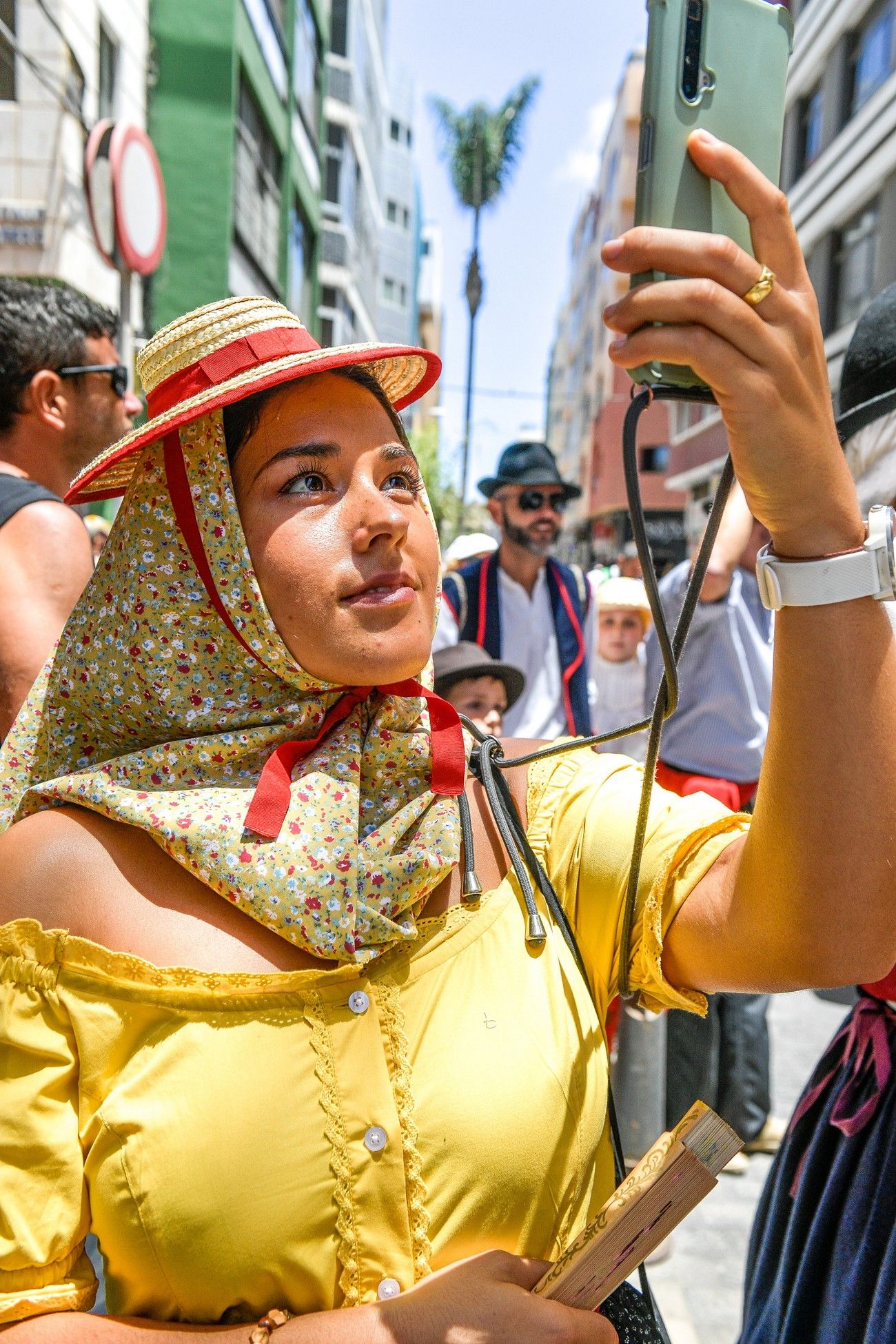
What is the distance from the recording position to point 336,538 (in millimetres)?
1356

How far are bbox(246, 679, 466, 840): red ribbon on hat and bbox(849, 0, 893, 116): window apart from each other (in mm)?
17530

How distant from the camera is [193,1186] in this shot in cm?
119

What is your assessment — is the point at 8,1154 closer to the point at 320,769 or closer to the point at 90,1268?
the point at 90,1268

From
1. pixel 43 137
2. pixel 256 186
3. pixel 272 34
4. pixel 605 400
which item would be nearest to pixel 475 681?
pixel 43 137

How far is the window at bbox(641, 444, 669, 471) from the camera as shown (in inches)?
1468

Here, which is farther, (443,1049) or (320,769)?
(320,769)

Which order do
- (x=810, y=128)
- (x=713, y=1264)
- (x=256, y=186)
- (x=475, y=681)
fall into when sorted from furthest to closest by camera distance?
(x=810, y=128) < (x=256, y=186) < (x=475, y=681) < (x=713, y=1264)

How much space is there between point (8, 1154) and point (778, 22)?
1.36m

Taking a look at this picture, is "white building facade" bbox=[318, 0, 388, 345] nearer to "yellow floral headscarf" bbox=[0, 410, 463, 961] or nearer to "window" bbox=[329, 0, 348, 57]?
"window" bbox=[329, 0, 348, 57]

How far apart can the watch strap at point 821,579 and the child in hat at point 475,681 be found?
8.31 feet

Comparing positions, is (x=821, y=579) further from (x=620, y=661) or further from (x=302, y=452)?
(x=620, y=661)

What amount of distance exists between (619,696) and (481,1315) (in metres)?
4.18

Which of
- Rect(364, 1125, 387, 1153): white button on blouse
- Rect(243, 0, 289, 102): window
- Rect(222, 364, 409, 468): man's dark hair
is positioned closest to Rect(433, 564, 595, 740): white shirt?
Rect(222, 364, 409, 468): man's dark hair

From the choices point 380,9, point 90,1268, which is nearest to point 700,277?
point 90,1268
